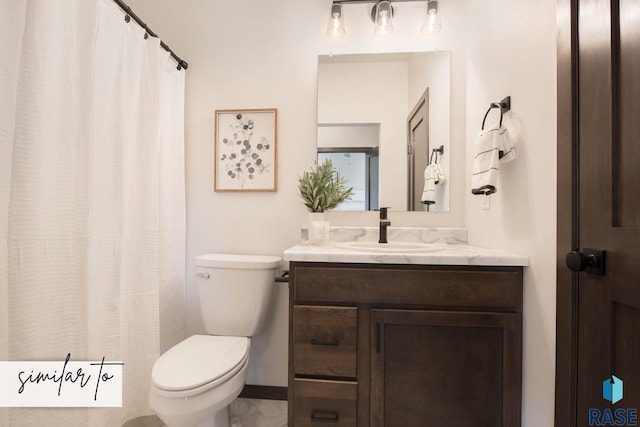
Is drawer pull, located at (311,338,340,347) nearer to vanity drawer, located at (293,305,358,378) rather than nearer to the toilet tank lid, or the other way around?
vanity drawer, located at (293,305,358,378)

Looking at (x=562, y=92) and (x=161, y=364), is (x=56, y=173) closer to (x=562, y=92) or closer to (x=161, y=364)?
(x=161, y=364)

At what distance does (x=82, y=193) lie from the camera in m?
1.03

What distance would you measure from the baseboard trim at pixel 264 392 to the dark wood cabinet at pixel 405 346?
64 cm

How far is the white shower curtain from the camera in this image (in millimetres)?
858

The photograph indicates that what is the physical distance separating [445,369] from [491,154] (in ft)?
2.74

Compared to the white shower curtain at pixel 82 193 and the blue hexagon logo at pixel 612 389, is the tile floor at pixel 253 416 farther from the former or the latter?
the blue hexagon logo at pixel 612 389

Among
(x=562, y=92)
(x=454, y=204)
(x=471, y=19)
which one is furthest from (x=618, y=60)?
(x=471, y=19)

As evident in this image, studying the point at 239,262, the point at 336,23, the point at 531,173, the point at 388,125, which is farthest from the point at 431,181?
the point at 239,262

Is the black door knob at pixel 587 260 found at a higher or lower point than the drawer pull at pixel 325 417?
higher

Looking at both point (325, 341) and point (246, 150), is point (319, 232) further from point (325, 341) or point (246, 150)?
point (246, 150)

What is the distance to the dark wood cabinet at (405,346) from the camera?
100 centimetres

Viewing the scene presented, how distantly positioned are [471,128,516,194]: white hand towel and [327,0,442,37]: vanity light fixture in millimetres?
819

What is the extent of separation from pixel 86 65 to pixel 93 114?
17 cm

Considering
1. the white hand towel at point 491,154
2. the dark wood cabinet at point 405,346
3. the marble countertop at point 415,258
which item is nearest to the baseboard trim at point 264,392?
the dark wood cabinet at point 405,346
